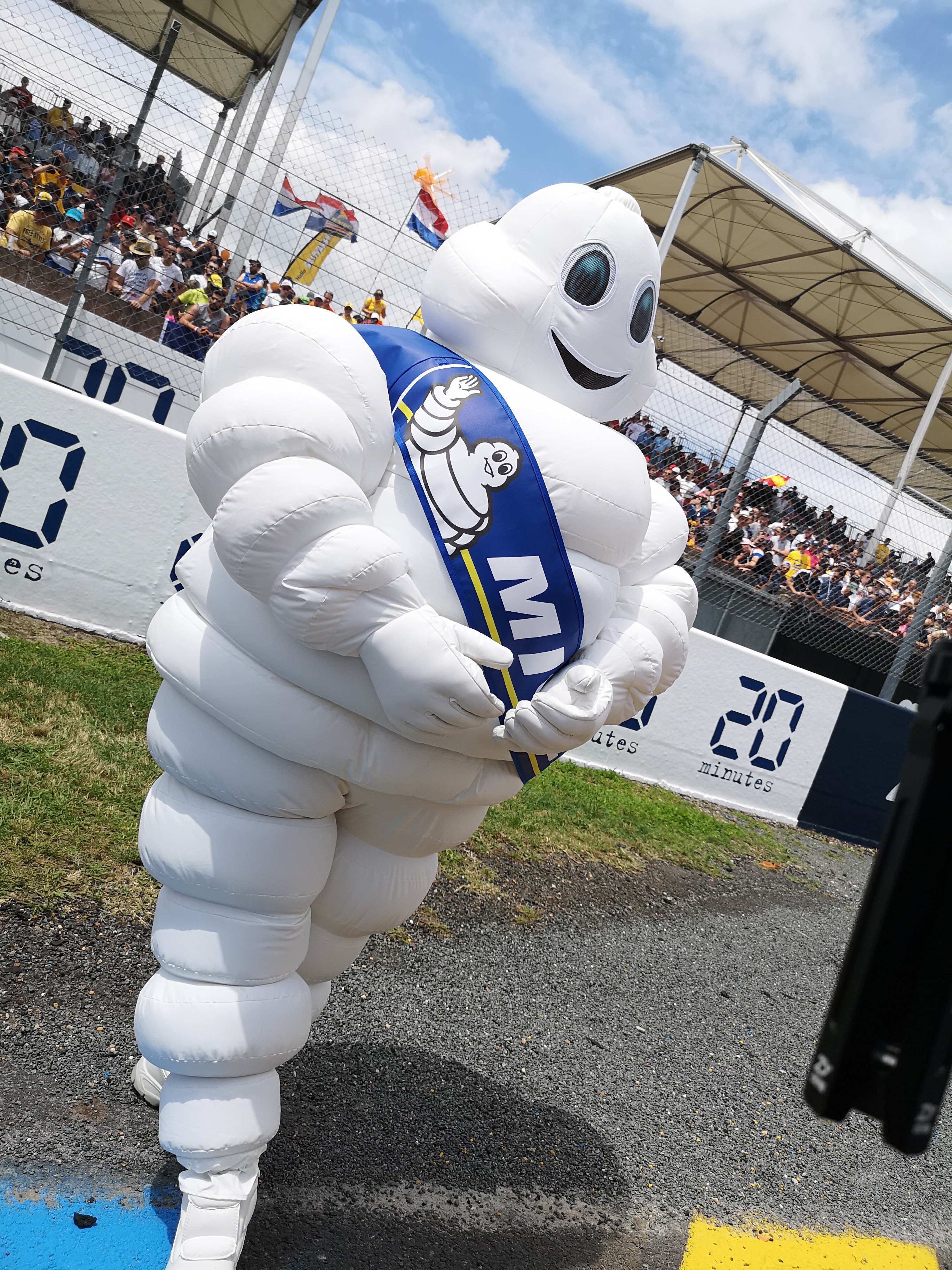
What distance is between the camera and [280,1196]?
2.26 metres

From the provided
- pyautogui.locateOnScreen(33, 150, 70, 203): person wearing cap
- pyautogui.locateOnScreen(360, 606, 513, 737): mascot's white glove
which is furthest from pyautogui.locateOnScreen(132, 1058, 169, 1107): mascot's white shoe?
pyautogui.locateOnScreen(33, 150, 70, 203): person wearing cap

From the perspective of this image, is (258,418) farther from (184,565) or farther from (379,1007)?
(379,1007)

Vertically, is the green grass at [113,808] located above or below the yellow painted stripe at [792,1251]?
above

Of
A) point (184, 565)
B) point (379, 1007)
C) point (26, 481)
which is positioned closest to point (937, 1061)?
point (184, 565)

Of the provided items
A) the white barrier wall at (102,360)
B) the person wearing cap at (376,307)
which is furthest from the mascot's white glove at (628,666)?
the white barrier wall at (102,360)

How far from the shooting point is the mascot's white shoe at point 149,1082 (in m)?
2.36

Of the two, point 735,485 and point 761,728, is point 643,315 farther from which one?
point 761,728

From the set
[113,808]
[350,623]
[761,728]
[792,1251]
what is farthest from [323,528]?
[761,728]

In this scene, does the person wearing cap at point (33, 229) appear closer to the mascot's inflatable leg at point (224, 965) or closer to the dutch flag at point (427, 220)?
the dutch flag at point (427, 220)

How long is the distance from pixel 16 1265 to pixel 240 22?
16901 millimetres

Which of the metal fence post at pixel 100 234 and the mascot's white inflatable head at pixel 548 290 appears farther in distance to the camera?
the metal fence post at pixel 100 234

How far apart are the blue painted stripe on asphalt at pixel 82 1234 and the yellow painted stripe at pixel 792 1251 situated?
133 centimetres

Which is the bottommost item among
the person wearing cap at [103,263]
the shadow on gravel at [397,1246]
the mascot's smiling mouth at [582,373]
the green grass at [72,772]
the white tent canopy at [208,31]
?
the shadow on gravel at [397,1246]

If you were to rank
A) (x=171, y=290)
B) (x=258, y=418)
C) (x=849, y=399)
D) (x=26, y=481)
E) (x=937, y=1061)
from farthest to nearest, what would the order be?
(x=849, y=399) < (x=171, y=290) < (x=26, y=481) < (x=258, y=418) < (x=937, y=1061)
